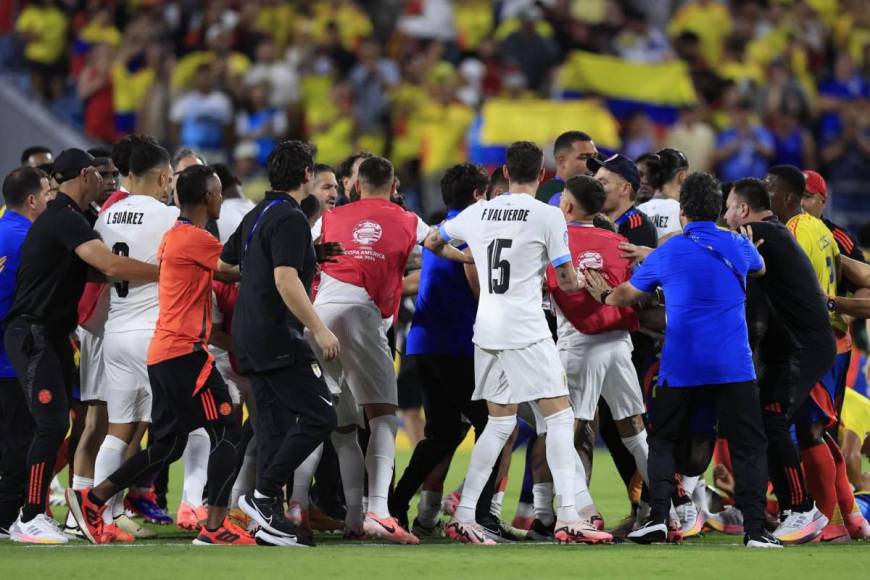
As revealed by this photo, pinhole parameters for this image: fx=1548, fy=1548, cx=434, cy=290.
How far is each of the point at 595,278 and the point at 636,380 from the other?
79cm

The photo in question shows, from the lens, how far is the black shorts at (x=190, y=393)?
944 centimetres

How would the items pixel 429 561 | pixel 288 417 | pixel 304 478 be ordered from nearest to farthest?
1. pixel 429 561
2. pixel 288 417
3. pixel 304 478

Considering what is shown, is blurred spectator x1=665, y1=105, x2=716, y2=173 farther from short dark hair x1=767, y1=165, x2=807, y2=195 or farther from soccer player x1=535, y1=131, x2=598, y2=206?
short dark hair x1=767, y1=165, x2=807, y2=195

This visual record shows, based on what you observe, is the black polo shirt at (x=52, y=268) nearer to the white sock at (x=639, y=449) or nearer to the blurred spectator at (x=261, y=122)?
the white sock at (x=639, y=449)

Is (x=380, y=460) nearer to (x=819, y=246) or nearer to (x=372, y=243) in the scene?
(x=372, y=243)

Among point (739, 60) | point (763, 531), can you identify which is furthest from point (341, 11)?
point (763, 531)

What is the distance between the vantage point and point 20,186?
34.6ft

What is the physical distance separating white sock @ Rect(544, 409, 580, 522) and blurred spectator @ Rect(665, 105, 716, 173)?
444 inches

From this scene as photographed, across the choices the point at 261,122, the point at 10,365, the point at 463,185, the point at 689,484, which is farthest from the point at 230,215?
the point at 261,122

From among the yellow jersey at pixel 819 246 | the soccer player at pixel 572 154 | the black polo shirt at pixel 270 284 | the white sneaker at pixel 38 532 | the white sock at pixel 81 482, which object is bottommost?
the white sneaker at pixel 38 532

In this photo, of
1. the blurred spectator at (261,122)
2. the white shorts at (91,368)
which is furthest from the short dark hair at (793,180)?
the blurred spectator at (261,122)

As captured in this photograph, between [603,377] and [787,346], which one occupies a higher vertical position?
[787,346]

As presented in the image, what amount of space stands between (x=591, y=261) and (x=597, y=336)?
49 centimetres

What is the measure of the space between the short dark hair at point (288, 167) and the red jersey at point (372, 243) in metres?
0.62
